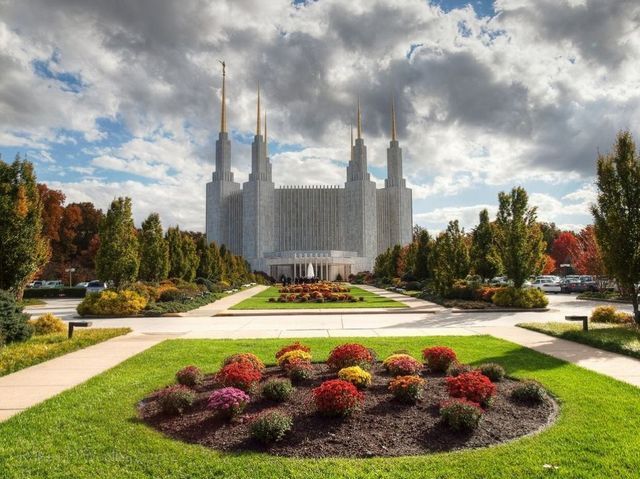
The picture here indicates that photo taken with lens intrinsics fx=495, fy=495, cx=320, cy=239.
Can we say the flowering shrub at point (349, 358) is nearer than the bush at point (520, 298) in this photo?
Yes

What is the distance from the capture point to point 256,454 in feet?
16.5

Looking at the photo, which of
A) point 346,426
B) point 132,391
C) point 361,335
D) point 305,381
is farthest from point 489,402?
point 361,335

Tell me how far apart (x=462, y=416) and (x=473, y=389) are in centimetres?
90

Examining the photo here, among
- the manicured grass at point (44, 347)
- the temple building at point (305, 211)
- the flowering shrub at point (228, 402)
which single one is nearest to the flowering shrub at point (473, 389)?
the flowering shrub at point (228, 402)

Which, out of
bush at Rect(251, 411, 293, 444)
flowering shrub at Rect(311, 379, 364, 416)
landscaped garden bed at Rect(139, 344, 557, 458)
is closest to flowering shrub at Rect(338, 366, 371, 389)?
landscaped garden bed at Rect(139, 344, 557, 458)

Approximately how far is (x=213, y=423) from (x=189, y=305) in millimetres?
18557

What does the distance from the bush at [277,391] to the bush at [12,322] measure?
26.5ft

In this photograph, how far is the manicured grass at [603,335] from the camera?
10.6 metres

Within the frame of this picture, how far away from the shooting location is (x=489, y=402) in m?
6.42

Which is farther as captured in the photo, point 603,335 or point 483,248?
point 483,248

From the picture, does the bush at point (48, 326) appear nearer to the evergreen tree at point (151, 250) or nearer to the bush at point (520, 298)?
the evergreen tree at point (151, 250)

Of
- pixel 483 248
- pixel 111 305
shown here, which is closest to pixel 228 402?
pixel 111 305

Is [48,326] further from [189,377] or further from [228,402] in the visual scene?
[228,402]

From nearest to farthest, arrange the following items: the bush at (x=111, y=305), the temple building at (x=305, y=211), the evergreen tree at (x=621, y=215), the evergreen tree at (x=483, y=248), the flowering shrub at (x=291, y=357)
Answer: the flowering shrub at (x=291, y=357) → the evergreen tree at (x=621, y=215) → the bush at (x=111, y=305) → the evergreen tree at (x=483, y=248) → the temple building at (x=305, y=211)
